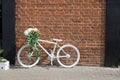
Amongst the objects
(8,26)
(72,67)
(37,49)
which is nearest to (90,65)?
(72,67)

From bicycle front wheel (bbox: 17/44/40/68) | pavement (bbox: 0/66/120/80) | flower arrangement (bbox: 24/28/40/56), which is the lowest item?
pavement (bbox: 0/66/120/80)

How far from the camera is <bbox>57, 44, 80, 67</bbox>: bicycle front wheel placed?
9.84 meters

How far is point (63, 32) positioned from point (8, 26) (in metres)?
1.41

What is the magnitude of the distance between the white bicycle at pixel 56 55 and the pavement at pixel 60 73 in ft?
0.58

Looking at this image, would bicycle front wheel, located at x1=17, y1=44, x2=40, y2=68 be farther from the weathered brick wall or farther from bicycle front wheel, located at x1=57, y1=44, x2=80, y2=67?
bicycle front wheel, located at x1=57, y1=44, x2=80, y2=67

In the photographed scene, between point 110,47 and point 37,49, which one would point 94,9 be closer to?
point 110,47

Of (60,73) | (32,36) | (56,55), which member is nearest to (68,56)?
(56,55)

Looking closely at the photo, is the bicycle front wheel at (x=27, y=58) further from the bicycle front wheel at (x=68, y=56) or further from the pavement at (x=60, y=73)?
the bicycle front wheel at (x=68, y=56)

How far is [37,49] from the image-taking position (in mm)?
9828

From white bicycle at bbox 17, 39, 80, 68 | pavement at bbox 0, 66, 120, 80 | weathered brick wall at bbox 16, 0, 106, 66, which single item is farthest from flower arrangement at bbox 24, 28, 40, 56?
pavement at bbox 0, 66, 120, 80

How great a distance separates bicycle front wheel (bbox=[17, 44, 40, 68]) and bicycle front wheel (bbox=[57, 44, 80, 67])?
0.59 m

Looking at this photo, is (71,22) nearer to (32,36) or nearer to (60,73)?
(32,36)

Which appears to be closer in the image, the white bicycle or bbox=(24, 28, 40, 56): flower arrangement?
bbox=(24, 28, 40, 56): flower arrangement

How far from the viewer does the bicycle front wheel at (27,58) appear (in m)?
9.90
